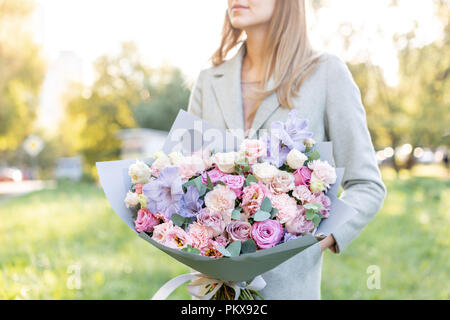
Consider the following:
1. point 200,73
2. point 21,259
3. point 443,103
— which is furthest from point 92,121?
point 200,73

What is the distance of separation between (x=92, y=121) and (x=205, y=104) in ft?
101

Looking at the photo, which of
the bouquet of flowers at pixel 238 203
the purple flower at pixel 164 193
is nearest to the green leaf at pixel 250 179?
the bouquet of flowers at pixel 238 203

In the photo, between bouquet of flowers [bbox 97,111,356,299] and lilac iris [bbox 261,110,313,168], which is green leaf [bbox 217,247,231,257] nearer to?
bouquet of flowers [bbox 97,111,356,299]

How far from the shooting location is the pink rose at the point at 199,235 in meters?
1.31

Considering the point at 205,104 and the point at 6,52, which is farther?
the point at 6,52

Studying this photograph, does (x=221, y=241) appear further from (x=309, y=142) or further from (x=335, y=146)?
(x=335, y=146)

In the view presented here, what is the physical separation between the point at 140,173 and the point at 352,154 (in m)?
0.87

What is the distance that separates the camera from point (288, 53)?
1951 millimetres

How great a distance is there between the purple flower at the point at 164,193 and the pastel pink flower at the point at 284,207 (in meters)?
0.29

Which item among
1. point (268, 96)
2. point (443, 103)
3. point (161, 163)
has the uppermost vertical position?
point (268, 96)

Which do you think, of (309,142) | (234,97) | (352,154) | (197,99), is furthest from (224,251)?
(197,99)

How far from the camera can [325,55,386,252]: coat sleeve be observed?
1.77m

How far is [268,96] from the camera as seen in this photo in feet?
6.49
